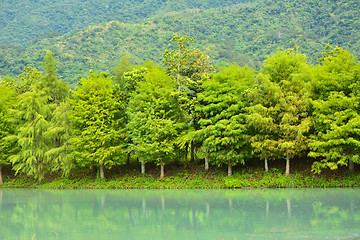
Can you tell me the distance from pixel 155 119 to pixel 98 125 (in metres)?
6.49

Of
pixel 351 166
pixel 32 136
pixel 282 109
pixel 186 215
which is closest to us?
pixel 186 215

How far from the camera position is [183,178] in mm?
40406

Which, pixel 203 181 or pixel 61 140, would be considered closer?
pixel 203 181

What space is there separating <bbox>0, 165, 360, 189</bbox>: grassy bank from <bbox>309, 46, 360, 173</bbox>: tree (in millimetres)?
1343

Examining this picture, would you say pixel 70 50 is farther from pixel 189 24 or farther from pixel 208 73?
pixel 208 73

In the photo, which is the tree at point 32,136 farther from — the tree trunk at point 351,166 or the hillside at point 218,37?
the hillside at point 218,37

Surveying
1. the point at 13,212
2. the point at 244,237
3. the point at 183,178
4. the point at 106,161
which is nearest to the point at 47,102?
the point at 106,161

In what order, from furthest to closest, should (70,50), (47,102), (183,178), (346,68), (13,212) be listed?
1. (70,50)
2. (47,102)
3. (183,178)
4. (346,68)
5. (13,212)

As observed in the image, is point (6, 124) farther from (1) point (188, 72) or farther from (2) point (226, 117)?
(2) point (226, 117)

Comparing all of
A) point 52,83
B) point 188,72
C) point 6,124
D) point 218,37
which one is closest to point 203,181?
point 188,72

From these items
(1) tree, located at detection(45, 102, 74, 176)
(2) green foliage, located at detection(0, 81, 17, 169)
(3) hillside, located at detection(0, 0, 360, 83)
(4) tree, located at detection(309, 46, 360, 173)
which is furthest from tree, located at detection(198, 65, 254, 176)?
(3) hillside, located at detection(0, 0, 360, 83)

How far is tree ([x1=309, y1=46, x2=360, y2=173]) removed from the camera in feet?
110

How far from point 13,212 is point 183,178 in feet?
57.7

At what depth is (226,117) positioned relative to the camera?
3803cm
